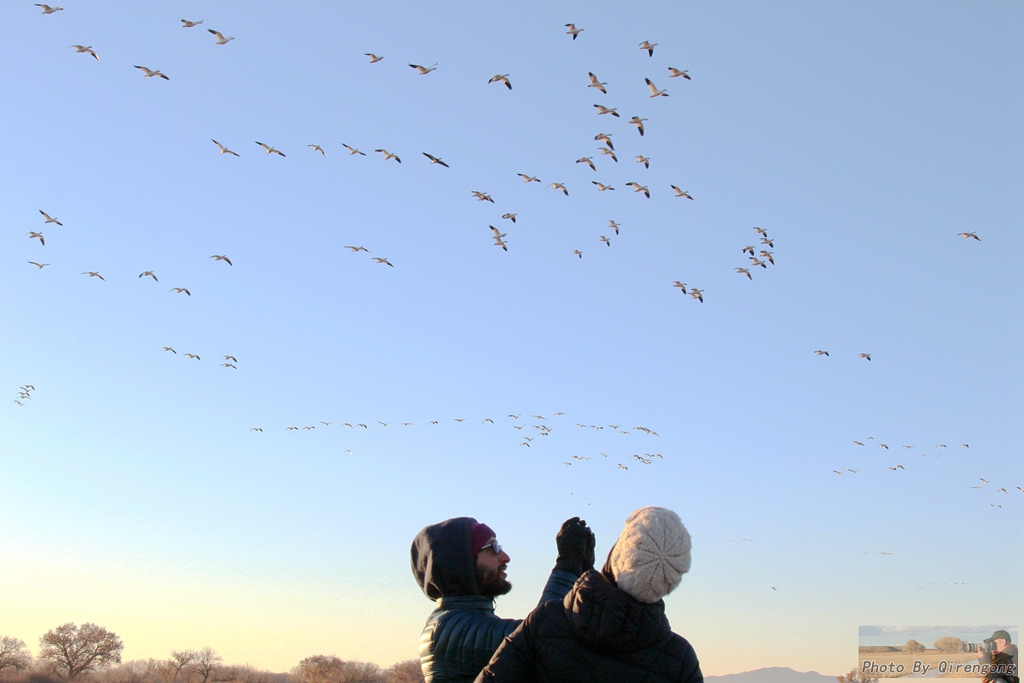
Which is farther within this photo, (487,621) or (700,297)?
(700,297)

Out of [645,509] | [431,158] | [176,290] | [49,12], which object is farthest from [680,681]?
[176,290]

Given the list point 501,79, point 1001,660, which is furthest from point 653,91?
point 1001,660

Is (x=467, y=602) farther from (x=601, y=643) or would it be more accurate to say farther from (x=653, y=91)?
(x=653, y=91)

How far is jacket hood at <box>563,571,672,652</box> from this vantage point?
376 centimetres

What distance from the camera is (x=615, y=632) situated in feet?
12.4

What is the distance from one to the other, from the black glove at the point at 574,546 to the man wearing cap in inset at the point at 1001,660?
6839 millimetres

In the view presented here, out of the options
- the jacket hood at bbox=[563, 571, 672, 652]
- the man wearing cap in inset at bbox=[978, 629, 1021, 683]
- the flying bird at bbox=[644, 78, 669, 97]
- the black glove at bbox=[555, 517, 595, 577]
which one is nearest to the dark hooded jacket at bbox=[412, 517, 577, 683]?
the black glove at bbox=[555, 517, 595, 577]

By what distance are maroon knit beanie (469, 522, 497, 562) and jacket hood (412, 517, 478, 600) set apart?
0.02m

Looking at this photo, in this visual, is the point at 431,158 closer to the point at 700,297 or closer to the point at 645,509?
the point at 700,297

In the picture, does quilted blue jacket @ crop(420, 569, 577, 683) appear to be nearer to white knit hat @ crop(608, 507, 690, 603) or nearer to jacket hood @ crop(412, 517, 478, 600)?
jacket hood @ crop(412, 517, 478, 600)

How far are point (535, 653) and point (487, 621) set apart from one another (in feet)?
3.90

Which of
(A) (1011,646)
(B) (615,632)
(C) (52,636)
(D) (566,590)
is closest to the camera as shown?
(B) (615,632)

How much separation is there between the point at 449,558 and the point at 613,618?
1639 mm

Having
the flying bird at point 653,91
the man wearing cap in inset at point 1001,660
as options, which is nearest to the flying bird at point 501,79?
the flying bird at point 653,91
